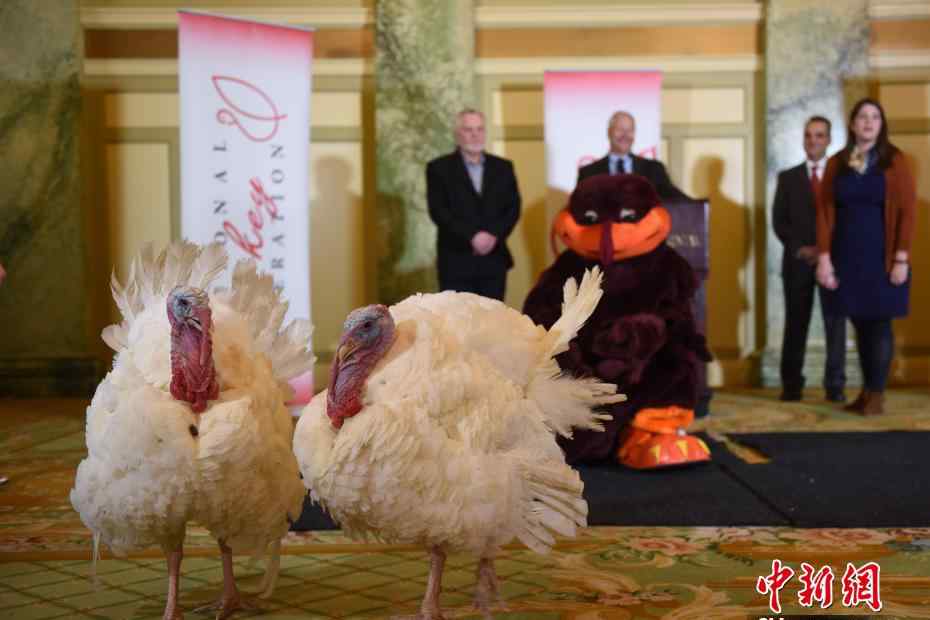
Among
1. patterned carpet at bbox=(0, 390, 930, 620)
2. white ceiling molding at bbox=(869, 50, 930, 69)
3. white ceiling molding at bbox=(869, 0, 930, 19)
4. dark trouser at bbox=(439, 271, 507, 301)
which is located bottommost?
patterned carpet at bbox=(0, 390, 930, 620)

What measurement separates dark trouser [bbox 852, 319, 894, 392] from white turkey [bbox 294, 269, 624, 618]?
305cm

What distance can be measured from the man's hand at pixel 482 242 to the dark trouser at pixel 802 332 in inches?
67.5

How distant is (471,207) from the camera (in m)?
4.80

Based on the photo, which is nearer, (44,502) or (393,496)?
(393,496)

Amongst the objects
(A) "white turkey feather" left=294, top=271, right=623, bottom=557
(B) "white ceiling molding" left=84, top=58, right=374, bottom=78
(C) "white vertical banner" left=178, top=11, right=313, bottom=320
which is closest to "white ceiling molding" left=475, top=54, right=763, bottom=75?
(B) "white ceiling molding" left=84, top=58, right=374, bottom=78

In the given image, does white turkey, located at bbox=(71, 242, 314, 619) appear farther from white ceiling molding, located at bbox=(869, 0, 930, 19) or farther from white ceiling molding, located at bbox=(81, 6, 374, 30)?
white ceiling molding, located at bbox=(869, 0, 930, 19)

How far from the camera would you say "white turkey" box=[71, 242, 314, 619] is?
1832 millimetres

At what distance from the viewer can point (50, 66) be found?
5.65 meters

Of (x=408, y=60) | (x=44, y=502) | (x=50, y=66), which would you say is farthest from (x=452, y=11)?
(x=44, y=502)

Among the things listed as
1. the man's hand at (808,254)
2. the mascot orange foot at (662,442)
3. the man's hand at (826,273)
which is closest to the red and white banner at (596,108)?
the man's hand at (808,254)

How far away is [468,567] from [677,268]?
151 cm

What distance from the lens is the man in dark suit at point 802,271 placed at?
5188 mm

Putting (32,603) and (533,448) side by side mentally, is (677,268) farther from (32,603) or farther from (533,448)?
(32,603)

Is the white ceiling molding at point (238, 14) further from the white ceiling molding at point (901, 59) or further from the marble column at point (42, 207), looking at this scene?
the white ceiling molding at point (901, 59)
